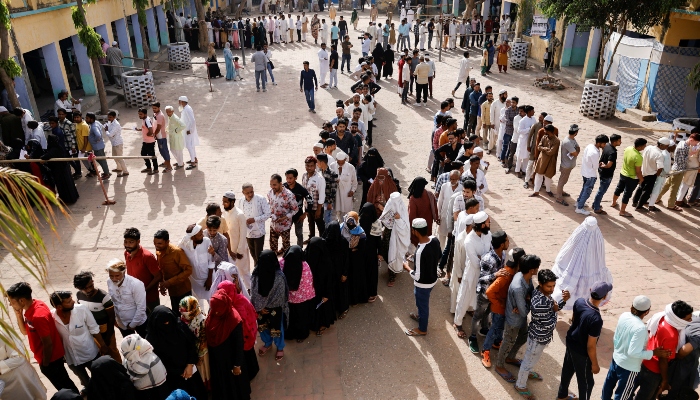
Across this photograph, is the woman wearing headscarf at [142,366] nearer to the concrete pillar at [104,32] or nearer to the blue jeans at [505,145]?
the blue jeans at [505,145]

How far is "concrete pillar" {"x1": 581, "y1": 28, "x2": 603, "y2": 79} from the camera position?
16.7 metres

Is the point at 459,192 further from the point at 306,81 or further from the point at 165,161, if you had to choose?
the point at 306,81

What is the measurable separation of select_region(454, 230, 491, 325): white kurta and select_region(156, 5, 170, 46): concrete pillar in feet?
78.9

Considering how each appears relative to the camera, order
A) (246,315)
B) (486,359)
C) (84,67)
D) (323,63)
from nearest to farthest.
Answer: (246,315) < (486,359) < (84,67) < (323,63)

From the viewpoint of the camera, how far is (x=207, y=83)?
59.9ft

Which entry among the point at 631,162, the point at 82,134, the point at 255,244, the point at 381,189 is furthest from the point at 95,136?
the point at 631,162

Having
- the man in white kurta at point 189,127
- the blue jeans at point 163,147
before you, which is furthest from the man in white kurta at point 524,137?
the blue jeans at point 163,147

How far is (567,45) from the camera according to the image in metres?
19.0

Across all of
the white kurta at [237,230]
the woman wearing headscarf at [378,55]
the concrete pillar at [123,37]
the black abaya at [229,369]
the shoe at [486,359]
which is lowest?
the shoe at [486,359]

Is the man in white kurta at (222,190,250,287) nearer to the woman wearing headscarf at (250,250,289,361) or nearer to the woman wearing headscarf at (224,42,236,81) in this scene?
the woman wearing headscarf at (250,250,289,361)

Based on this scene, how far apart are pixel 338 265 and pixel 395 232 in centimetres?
108

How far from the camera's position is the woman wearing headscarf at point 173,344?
414 centimetres

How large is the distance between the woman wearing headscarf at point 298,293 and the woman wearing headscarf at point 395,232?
1464 mm

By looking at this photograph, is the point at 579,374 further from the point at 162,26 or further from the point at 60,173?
the point at 162,26
